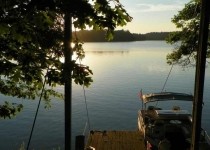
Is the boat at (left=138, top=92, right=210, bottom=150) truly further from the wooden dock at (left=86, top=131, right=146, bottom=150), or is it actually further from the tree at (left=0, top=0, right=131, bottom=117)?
the tree at (left=0, top=0, right=131, bottom=117)

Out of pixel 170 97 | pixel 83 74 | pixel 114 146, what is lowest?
pixel 114 146

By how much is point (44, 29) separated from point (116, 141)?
14063 millimetres

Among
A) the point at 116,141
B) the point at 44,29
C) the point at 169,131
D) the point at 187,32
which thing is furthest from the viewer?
the point at 187,32

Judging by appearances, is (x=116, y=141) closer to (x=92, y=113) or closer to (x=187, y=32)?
(x=187, y=32)

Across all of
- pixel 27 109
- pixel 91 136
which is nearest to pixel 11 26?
pixel 91 136

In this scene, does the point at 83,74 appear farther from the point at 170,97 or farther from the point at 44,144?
the point at 44,144

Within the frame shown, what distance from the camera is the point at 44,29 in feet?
27.4

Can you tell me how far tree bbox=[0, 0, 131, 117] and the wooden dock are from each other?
36.5ft

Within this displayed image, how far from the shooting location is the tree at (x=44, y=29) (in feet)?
22.1

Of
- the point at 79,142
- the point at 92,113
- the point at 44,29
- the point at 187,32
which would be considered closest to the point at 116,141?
the point at 79,142

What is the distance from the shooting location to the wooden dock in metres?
20.3

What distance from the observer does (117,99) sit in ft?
198

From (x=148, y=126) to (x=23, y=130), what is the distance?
27.0 meters

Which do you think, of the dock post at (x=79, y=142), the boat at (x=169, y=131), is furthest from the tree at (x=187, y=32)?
the dock post at (x=79, y=142)
